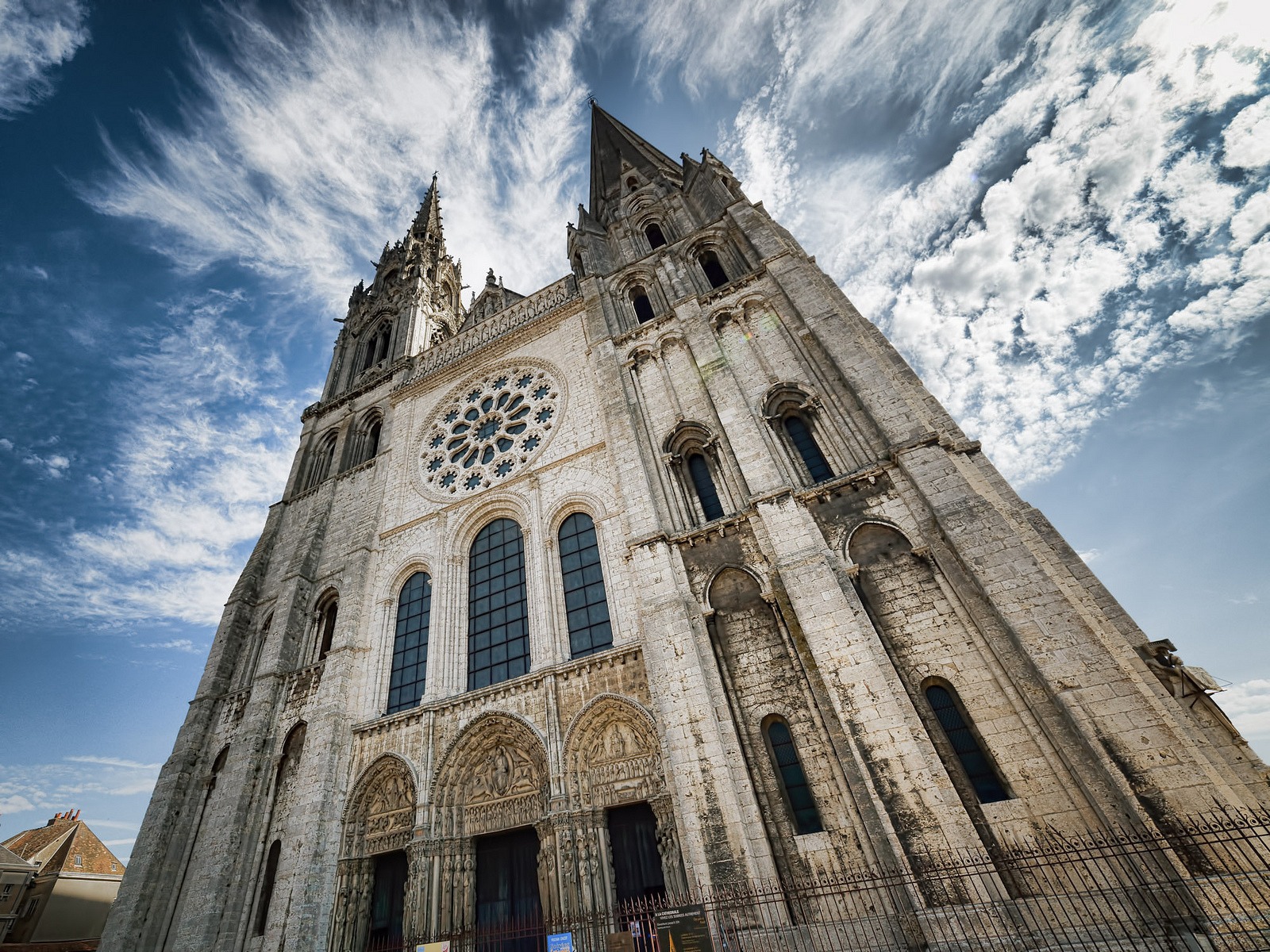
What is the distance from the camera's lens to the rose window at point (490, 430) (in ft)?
48.6

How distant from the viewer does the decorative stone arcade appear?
28.0ft

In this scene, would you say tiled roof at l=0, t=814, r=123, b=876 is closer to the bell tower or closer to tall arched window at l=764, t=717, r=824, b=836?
the bell tower

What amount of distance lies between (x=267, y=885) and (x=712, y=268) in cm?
1782

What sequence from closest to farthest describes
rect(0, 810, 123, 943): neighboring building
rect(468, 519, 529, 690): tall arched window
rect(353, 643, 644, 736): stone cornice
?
rect(353, 643, 644, 736): stone cornice, rect(468, 519, 529, 690): tall arched window, rect(0, 810, 123, 943): neighboring building

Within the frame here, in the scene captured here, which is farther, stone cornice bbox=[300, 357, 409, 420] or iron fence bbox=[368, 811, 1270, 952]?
stone cornice bbox=[300, 357, 409, 420]

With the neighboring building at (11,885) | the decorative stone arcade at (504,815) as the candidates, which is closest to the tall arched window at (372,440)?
the decorative stone arcade at (504,815)

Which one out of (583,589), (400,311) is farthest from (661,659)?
(400,311)

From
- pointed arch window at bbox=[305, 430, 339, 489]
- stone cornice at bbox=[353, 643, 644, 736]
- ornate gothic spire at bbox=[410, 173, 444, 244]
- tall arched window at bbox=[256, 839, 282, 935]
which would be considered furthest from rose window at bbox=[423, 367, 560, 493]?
ornate gothic spire at bbox=[410, 173, 444, 244]

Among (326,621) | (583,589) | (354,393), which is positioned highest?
(354,393)

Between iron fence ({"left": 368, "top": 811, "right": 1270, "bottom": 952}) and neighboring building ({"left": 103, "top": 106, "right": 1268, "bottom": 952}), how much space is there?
146 millimetres

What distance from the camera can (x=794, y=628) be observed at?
8617 millimetres

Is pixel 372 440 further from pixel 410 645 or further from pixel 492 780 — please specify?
pixel 492 780

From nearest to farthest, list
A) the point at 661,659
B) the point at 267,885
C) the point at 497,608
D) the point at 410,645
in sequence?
the point at 661,659, the point at 267,885, the point at 497,608, the point at 410,645

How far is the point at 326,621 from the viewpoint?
1503 centimetres
